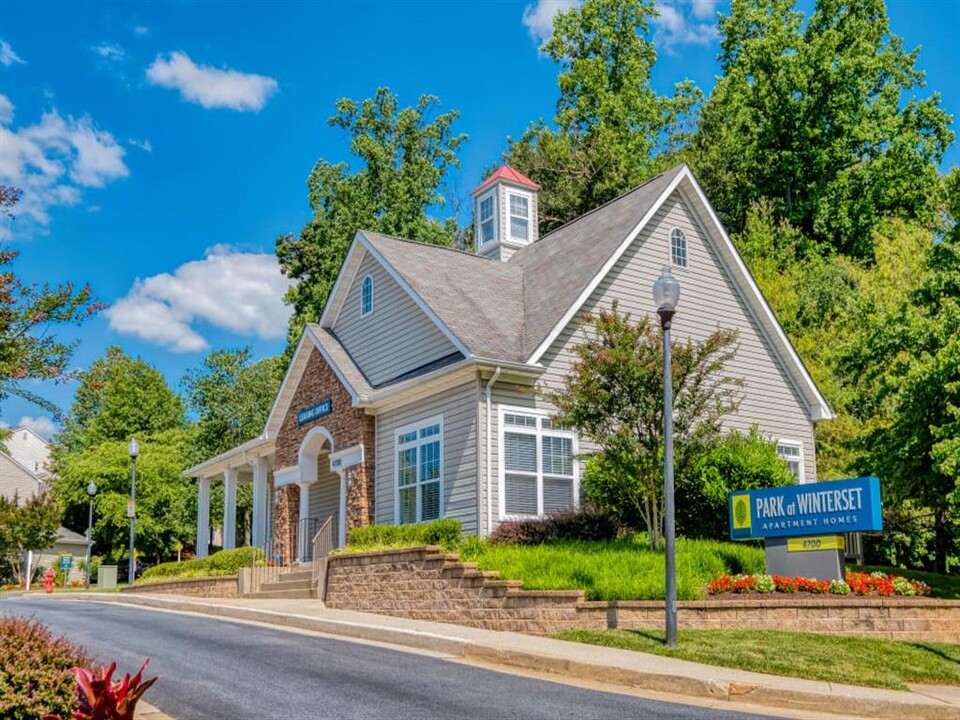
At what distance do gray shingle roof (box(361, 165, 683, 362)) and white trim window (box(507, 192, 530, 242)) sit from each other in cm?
182

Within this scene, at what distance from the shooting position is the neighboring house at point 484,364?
69.6 feet

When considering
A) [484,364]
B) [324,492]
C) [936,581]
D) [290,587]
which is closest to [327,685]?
[484,364]

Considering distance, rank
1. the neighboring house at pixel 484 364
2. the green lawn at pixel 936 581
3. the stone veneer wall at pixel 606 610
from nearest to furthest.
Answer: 1. the stone veneer wall at pixel 606 610
2. the green lawn at pixel 936 581
3. the neighboring house at pixel 484 364

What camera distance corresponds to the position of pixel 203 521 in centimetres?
3628

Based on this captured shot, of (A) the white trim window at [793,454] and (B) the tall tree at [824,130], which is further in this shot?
(B) the tall tree at [824,130]

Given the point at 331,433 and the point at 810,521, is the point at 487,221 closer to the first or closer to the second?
the point at 331,433

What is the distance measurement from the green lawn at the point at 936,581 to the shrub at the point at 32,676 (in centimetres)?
1331

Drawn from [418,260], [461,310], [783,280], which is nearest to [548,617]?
[461,310]

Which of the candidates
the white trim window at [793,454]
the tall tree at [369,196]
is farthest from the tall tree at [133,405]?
the white trim window at [793,454]

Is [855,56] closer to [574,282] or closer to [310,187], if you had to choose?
[310,187]

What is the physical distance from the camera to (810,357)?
33938mm

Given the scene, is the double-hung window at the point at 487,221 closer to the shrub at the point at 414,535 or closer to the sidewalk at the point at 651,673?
the shrub at the point at 414,535

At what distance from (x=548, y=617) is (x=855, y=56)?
138ft

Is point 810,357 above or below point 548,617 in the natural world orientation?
above
